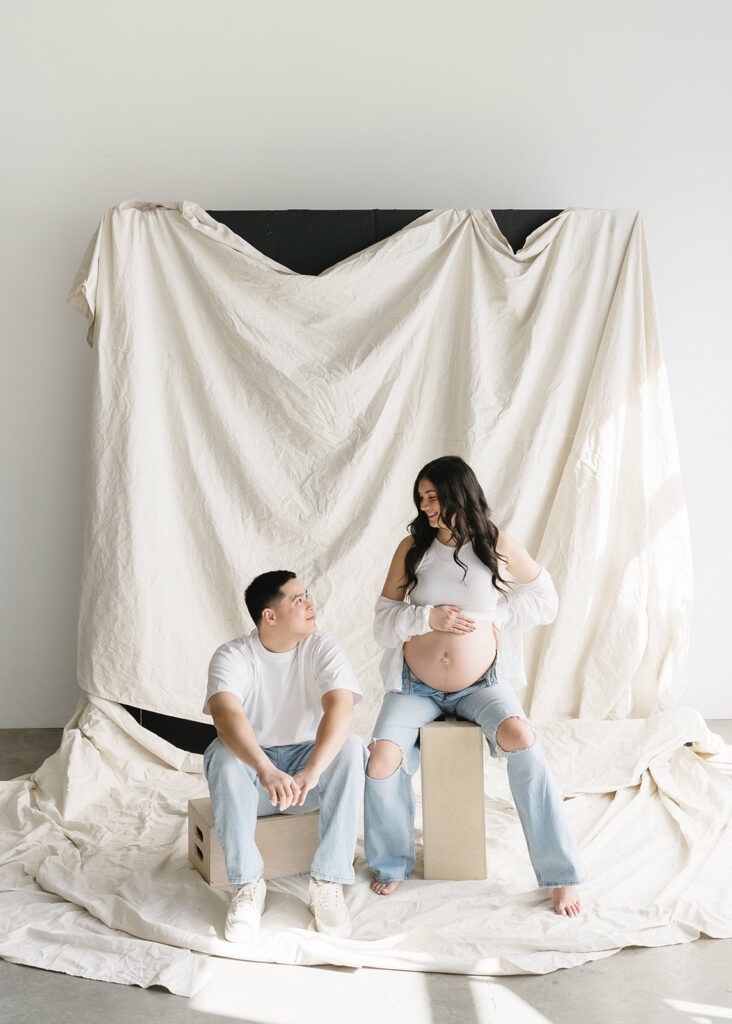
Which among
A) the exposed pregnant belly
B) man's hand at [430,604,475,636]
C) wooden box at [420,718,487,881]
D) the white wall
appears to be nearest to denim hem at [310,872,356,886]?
wooden box at [420,718,487,881]

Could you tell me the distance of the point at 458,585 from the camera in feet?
9.12

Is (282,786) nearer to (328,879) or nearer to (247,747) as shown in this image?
(247,747)

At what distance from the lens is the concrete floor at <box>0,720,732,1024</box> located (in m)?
2.06

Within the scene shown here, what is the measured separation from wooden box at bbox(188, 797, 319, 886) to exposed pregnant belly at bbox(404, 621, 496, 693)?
50 centimetres

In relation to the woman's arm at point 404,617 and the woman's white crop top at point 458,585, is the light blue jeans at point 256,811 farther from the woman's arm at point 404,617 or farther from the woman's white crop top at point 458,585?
the woman's white crop top at point 458,585

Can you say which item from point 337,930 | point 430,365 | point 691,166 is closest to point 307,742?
point 337,930

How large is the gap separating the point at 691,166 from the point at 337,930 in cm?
339

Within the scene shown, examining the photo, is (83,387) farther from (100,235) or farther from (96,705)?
(96,705)

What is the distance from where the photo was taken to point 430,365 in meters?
3.87

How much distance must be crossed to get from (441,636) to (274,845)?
0.73m

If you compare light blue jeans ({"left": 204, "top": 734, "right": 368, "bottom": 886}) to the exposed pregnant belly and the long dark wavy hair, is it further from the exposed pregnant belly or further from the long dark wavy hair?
the long dark wavy hair

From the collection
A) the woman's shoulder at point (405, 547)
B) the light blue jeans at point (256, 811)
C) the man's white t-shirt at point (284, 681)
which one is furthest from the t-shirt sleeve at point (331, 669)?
the woman's shoulder at point (405, 547)

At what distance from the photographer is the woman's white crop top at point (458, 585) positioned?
109 inches

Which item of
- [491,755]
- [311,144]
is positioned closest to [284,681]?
[491,755]
